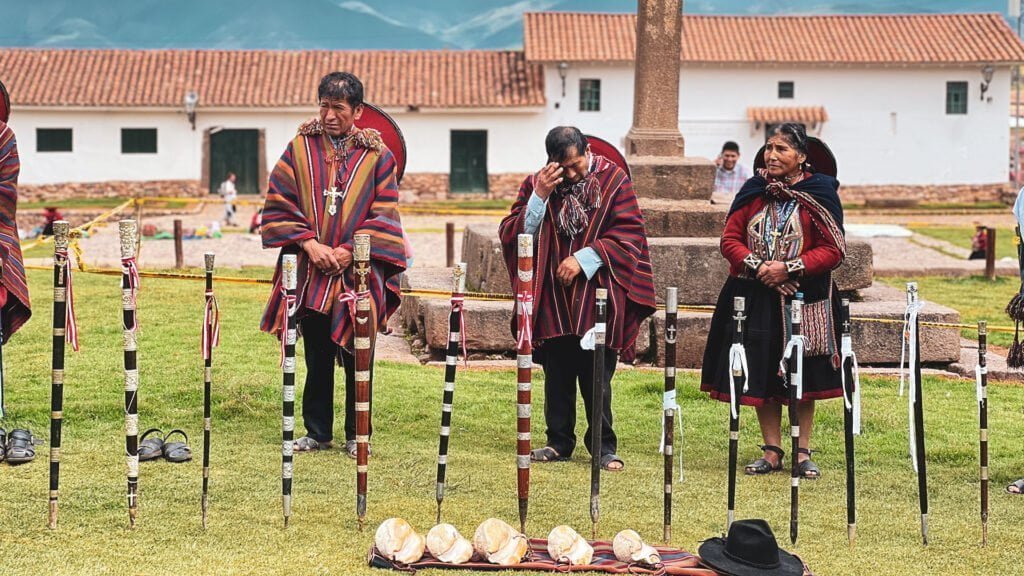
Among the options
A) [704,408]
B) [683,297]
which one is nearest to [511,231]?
[704,408]

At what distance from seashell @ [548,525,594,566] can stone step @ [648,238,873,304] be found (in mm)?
4996

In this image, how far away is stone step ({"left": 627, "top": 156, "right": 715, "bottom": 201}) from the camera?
11.2 metres

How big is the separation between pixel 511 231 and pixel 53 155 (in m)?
29.3

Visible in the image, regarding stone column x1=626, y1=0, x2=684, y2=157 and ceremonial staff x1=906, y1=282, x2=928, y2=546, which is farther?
stone column x1=626, y1=0, x2=684, y2=157

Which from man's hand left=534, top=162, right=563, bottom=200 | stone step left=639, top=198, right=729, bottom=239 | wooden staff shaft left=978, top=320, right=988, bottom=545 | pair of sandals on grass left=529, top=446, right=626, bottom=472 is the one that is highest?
man's hand left=534, top=162, right=563, bottom=200

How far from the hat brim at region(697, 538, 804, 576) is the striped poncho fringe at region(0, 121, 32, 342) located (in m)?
3.51

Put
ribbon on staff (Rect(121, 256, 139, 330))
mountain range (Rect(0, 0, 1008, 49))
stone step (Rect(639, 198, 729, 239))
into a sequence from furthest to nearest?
mountain range (Rect(0, 0, 1008, 49)) < stone step (Rect(639, 198, 729, 239)) < ribbon on staff (Rect(121, 256, 139, 330))

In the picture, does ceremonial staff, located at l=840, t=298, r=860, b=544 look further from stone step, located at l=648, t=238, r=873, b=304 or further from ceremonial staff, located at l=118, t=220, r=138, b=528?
stone step, located at l=648, t=238, r=873, b=304

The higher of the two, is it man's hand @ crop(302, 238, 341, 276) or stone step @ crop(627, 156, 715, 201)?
stone step @ crop(627, 156, 715, 201)

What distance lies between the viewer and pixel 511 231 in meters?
7.15

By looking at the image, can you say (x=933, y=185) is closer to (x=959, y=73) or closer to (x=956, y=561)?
(x=959, y=73)

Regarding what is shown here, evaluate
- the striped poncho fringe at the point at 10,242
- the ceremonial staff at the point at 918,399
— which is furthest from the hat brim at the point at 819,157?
the striped poncho fringe at the point at 10,242

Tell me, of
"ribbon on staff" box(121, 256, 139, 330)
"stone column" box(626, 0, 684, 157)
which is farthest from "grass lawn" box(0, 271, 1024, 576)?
"stone column" box(626, 0, 684, 157)

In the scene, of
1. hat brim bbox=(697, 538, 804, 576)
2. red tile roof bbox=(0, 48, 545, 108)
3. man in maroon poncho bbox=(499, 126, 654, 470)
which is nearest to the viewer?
hat brim bbox=(697, 538, 804, 576)
